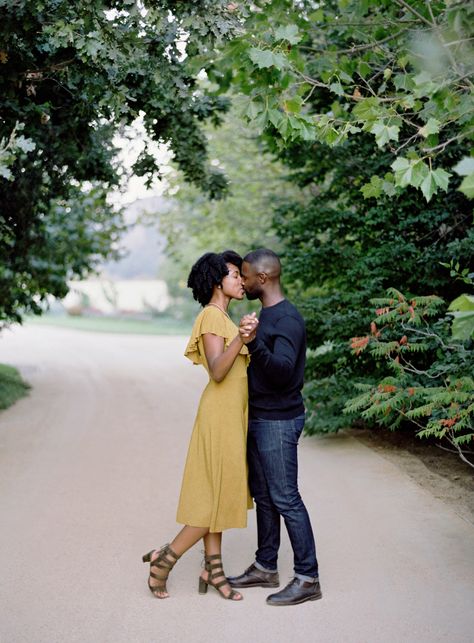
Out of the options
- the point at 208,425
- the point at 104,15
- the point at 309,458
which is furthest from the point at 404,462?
the point at 104,15

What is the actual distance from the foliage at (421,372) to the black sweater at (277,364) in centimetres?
201

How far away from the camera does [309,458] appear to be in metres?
8.81

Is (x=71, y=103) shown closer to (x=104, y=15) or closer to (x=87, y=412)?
(x=104, y=15)

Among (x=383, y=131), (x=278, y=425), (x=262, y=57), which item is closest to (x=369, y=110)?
(x=383, y=131)

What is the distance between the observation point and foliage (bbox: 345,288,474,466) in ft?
21.5

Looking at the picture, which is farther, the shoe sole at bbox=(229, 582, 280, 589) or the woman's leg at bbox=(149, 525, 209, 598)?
the shoe sole at bbox=(229, 582, 280, 589)

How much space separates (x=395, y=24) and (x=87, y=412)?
8707 millimetres

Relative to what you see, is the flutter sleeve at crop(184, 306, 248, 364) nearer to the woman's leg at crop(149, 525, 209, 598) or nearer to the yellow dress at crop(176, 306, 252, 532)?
the yellow dress at crop(176, 306, 252, 532)

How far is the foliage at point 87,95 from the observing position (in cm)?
605

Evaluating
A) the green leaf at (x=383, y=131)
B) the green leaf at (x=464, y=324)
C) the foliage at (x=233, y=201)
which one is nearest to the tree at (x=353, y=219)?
the green leaf at (x=383, y=131)

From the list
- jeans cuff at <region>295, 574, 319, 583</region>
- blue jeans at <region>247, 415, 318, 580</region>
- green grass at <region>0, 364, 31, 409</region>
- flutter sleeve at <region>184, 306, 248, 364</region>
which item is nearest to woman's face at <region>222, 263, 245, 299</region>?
flutter sleeve at <region>184, 306, 248, 364</region>

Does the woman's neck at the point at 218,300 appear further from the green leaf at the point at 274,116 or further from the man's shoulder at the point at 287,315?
the green leaf at the point at 274,116

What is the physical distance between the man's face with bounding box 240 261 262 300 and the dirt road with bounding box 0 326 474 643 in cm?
187

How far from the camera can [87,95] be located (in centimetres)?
696
